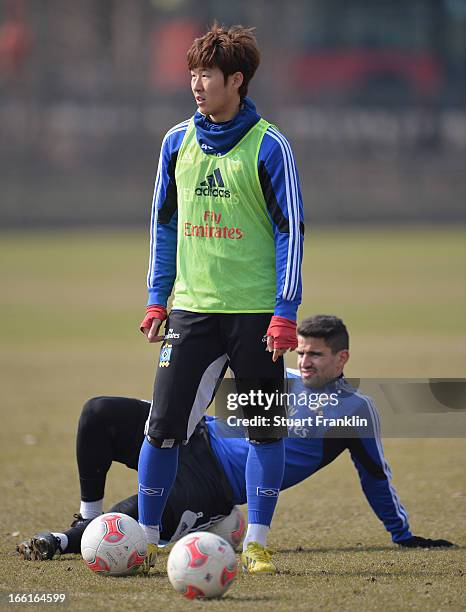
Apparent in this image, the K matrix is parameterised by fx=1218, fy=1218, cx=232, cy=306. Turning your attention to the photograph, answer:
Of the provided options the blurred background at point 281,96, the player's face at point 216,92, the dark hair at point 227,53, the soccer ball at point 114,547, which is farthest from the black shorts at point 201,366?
the blurred background at point 281,96

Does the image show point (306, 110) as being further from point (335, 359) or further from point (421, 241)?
point (335, 359)

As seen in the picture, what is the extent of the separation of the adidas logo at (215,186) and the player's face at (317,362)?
1087mm

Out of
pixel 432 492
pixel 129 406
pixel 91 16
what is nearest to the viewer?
pixel 129 406

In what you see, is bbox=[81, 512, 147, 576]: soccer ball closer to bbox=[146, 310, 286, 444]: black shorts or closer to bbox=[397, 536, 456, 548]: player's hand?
bbox=[146, 310, 286, 444]: black shorts

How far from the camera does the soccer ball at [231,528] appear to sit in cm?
603

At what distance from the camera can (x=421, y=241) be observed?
35.4 metres

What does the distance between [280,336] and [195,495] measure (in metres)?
1.13

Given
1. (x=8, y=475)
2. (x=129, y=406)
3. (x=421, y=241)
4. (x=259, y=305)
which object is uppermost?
(x=259, y=305)

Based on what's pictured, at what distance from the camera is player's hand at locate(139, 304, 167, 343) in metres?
5.62

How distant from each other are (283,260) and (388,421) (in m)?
2.95

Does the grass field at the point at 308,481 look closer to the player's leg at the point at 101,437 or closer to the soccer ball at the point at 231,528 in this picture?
the soccer ball at the point at 231,528

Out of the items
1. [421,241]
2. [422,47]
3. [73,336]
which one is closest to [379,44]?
[422,47]

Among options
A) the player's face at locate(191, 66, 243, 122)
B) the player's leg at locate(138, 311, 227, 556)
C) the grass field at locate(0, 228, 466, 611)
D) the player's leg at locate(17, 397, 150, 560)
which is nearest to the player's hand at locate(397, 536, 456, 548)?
the grass field at locate(0, 228, 466, 611)

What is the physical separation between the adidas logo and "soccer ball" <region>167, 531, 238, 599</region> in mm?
1531
